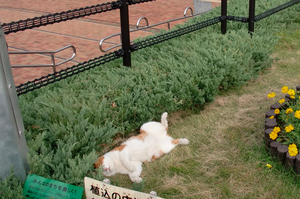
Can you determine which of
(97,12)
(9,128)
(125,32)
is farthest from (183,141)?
(9,128)

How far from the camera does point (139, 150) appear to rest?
12.0ft

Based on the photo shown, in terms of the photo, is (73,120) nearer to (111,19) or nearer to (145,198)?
(145,198)

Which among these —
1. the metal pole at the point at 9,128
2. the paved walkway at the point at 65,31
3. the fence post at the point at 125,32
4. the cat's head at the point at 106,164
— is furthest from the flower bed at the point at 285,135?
the paved walkway at the point at 65,31

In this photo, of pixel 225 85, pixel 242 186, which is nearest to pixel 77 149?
pixel 242 186

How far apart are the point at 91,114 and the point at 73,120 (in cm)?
20

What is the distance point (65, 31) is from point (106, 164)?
8214 millimetres

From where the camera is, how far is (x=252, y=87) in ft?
17.5

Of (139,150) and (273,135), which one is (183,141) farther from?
(273,135)

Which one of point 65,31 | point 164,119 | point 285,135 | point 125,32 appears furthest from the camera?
point 65,31

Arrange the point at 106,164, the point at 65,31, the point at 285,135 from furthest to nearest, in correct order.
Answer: the point at 65,31 < the point at 285,135 < the point at 106,164

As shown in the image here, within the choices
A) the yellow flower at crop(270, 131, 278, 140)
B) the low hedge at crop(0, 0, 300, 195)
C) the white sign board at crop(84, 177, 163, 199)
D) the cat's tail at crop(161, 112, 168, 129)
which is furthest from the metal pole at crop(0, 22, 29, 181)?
the yellow flower at crop(270, 131, 278, 140)

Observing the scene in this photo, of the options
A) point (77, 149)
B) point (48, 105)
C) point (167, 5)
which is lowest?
point (167, 5)

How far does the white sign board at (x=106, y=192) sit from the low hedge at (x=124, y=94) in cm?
19

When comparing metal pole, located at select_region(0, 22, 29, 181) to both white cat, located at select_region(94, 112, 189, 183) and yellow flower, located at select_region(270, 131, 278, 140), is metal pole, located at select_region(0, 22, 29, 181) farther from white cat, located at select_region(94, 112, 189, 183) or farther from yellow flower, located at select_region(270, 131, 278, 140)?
yellow flower, located at select_region(270, 131, 278, 140)
